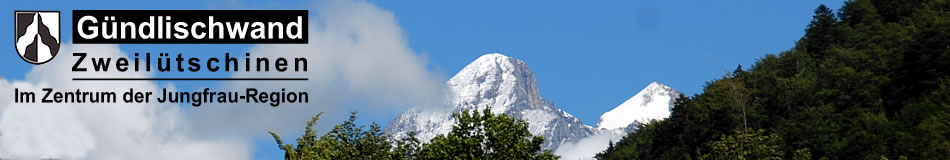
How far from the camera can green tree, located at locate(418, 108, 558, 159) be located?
51625 mm

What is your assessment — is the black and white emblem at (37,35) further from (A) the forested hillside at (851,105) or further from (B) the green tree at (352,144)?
(A) the forested hillside at (851,105)

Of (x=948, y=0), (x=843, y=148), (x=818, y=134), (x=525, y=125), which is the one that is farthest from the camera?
(x=948, y=0)

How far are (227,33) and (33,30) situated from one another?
516cm

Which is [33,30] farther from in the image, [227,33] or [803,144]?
[803,144]

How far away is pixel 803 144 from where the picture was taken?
148 metres

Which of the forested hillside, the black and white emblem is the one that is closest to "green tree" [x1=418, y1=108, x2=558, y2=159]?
the black and white emblem

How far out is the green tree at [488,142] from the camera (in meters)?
51.6

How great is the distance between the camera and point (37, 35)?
3481 centimetres

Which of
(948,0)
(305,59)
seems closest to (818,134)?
(948,0)

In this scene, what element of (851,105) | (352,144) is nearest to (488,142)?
(352,144)

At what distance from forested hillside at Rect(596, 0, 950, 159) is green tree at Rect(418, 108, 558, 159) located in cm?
5605

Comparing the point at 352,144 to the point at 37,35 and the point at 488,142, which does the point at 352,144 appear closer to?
the point at 488,142

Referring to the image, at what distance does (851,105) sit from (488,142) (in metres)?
108

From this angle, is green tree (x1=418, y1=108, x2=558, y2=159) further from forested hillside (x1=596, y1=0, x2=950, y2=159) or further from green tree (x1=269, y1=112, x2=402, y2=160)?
forested hillside (x1=596, y1=0, x2=950, y2=159)
